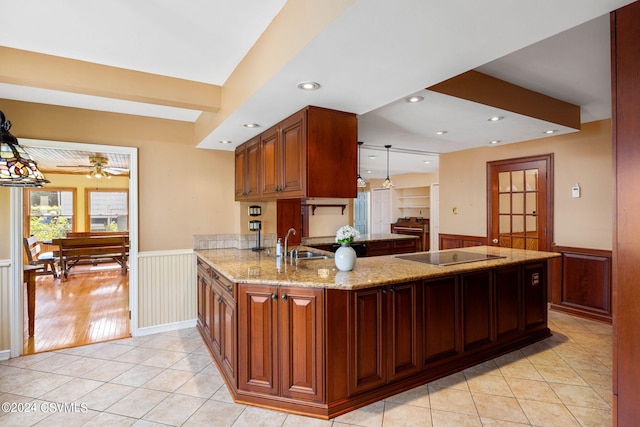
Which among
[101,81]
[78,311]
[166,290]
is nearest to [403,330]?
[166,290]

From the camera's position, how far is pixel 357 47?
158cm

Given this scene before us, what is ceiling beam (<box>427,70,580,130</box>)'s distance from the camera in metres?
2.65

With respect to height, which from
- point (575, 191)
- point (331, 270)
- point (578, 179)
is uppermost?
point (578, 179)

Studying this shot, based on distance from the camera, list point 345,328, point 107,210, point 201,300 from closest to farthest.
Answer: point 345,328, point 201,300, point 107,210

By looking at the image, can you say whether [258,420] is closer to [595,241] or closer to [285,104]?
[285,104]

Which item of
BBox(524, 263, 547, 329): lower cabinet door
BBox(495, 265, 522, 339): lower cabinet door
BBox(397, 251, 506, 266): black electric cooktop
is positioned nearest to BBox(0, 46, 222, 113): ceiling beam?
BBox(397, 251, 506, 266): black electric cooktop

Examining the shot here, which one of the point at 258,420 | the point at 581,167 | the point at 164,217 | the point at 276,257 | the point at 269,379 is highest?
the point at 581,167

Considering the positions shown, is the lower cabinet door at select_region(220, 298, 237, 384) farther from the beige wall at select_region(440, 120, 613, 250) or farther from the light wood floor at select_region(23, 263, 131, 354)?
the beige wall at select_region(440, 120, 613, 250)

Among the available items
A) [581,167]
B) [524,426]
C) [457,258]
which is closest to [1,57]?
[457,258]

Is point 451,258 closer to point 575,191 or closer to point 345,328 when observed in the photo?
point 345,328

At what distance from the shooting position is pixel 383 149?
5.09 m

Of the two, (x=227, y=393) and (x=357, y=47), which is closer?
(x=357, y=47)

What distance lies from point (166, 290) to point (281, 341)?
2.19 meters

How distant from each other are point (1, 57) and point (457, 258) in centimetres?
386
